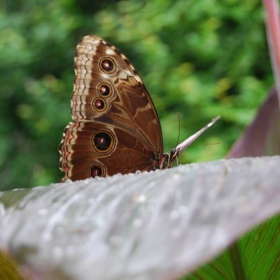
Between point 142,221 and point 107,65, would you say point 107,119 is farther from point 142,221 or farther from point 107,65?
point 142,221

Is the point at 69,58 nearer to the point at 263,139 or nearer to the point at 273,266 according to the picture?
the point at 263,139

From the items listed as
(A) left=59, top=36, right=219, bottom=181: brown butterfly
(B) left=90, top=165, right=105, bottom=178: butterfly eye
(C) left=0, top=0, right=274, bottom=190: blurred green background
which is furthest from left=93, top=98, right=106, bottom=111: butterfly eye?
(C) left=0, top=0, right=274, bottom=190: blurred green background

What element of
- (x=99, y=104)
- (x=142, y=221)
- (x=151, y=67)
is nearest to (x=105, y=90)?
(x=99, y=104)

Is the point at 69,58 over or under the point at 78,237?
under

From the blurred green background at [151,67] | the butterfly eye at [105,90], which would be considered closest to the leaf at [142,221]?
the butterfly eye at [105,90]

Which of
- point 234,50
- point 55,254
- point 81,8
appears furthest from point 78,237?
point 81,8
